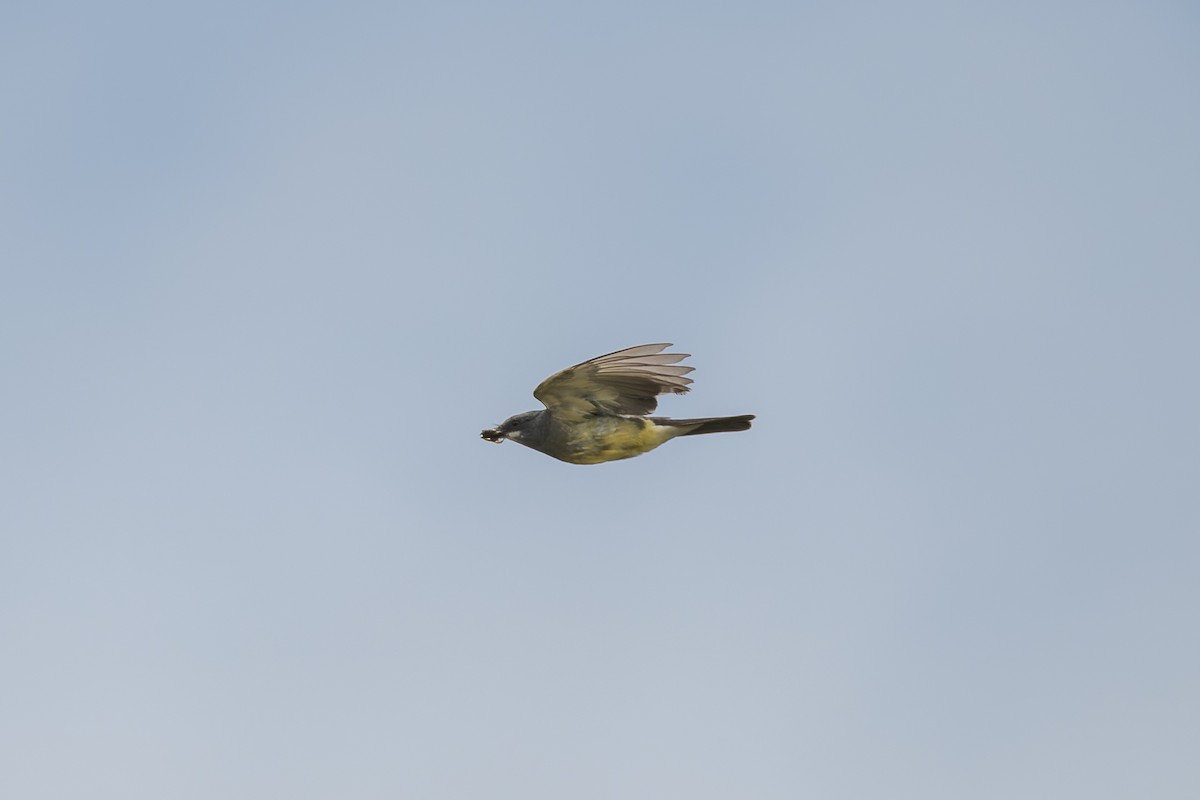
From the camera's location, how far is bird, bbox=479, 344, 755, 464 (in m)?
21.0

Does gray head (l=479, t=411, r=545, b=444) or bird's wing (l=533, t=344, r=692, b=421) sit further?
gray head (l=479, t=411, r=545, b=444)

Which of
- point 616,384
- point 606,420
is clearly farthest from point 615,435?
point 616,384

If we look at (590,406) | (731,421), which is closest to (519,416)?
(590,406)

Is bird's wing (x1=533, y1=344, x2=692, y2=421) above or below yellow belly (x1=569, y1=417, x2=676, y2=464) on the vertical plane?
above

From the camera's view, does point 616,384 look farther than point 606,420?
No

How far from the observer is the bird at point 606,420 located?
68.8 feet

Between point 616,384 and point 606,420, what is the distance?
621mm

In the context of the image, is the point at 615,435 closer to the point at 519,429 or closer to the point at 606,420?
the point at 606,420

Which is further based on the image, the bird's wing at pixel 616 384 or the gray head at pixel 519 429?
the gray head at pixel 519 429

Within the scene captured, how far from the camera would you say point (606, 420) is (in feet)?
70.5

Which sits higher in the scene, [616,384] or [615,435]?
[616,384]

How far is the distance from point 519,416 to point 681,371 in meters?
2.23

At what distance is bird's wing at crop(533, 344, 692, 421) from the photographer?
20.6 meters

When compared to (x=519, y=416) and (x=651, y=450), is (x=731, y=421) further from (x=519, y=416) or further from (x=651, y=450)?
(x=519, y=416)
